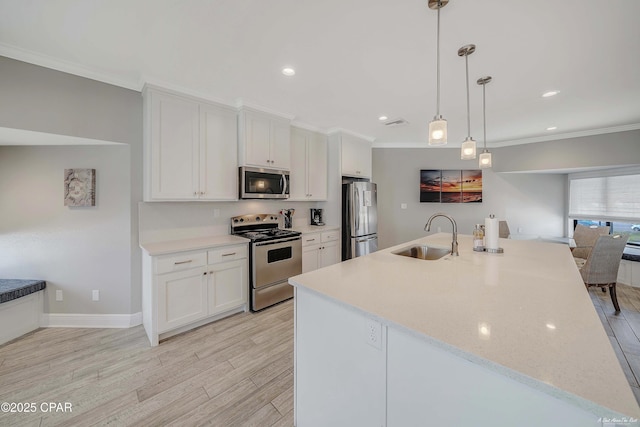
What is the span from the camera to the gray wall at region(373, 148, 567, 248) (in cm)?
515

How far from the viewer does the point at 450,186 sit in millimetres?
5148

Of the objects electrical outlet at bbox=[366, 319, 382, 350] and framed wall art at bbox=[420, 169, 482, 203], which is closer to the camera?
electrical outlet at bbox=[366, 319, 382, 350]

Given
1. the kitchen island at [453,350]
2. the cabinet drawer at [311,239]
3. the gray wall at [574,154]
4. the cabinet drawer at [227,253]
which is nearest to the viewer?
the kitchen island at [453,350]

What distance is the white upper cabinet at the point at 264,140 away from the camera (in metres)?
3.07

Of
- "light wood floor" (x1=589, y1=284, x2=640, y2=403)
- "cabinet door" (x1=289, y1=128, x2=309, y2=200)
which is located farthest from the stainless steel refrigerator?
"light wood floor" (x1=589, y1=284, x2=640, y2=403)

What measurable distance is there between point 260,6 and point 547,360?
220 centimetres

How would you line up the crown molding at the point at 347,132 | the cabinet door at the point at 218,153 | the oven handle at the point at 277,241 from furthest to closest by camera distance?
1. the crown molding at the point at 347,132
2. the oven handle at the point at 277,241
3. the cabinet door at the point at 218,153

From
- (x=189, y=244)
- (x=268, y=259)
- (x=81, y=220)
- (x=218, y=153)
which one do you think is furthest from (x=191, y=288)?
(x=218, y=153)

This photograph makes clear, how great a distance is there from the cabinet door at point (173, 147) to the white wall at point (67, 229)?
385 millimetres

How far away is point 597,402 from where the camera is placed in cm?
57

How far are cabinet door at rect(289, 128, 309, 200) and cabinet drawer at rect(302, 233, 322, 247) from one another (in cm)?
65

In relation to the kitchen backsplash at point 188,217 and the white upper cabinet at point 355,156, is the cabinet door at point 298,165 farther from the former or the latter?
the white upper cabinet at point 355,156

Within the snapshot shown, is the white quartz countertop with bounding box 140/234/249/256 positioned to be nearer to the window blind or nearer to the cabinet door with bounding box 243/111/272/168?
the cabinet door with bounding box 243/111/272/168

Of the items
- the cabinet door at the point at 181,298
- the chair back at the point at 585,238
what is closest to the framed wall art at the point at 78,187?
the cabinet door at the point at 181,298
